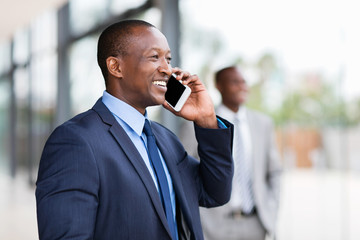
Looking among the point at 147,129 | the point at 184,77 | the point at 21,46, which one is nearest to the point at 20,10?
the point at 21,46

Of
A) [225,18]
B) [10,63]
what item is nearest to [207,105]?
[225,18]

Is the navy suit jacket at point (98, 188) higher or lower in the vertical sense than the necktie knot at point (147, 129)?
lower

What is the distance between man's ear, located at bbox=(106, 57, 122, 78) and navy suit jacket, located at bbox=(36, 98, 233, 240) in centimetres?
A: 10

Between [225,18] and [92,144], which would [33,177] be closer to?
[225,18]

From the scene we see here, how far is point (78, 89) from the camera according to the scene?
30.6 ft

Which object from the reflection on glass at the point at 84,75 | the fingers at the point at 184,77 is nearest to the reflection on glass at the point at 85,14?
the reflection on glass at the point at 84,75

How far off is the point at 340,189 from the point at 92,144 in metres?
3.37

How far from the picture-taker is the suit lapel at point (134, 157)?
1234 millimetres

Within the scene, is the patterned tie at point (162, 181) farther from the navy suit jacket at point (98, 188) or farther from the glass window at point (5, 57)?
the glass window at point (5, 57)

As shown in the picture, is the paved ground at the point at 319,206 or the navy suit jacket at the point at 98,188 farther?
the paved ground at the point at 319,206

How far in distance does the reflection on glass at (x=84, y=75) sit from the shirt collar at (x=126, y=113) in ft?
20.1

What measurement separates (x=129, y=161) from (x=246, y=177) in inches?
70.2

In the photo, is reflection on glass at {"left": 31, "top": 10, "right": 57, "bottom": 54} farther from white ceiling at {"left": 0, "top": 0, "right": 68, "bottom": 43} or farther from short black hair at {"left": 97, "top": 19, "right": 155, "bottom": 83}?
short black hair at {"left": 97, "top": 19, "right": 155, "bottom": 83}

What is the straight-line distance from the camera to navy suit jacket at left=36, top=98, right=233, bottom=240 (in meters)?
1.12
